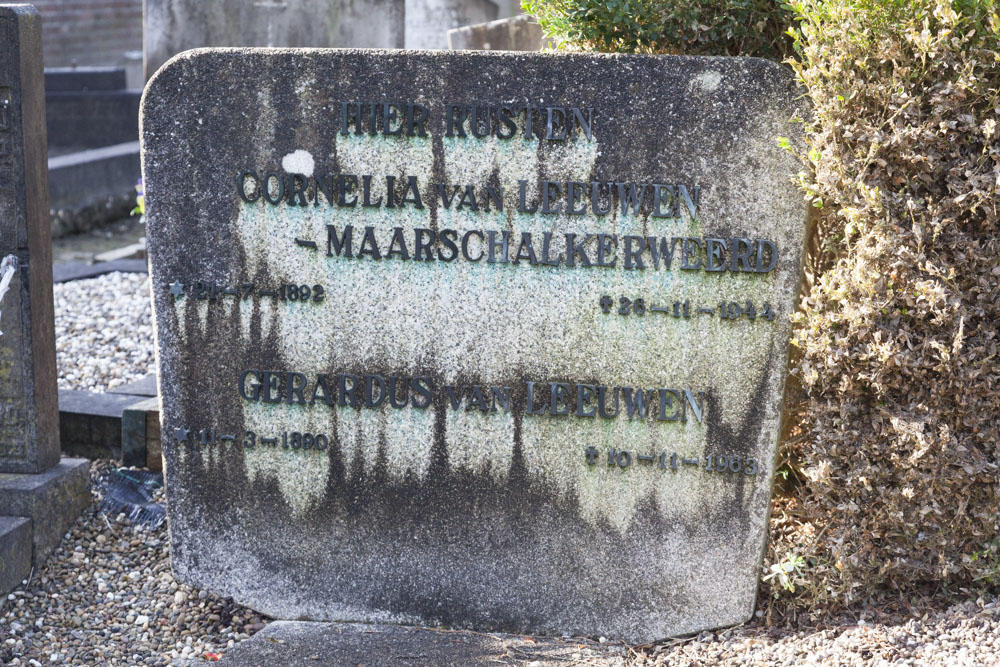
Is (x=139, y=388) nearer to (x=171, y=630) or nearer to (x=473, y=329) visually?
(x=171, y=630)

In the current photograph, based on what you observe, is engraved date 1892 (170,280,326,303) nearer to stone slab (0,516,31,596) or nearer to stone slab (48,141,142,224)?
stone slab (0,516,31,596)

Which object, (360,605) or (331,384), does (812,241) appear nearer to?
(331,384)

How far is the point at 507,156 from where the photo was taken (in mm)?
2811

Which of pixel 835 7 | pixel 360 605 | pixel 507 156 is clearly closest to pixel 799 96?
pixel 835 7

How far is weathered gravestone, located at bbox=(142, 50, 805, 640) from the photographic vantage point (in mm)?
2775

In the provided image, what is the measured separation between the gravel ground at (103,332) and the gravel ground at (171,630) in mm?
1383

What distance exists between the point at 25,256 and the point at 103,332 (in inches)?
84.4

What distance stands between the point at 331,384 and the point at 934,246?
1.78 meters

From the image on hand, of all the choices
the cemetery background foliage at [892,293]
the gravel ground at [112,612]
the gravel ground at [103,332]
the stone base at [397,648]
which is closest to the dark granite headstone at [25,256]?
the gravel ground at [112,612]

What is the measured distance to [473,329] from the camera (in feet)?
9.62

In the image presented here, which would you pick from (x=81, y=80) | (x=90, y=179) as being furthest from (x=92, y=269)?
(x=81, y=80)

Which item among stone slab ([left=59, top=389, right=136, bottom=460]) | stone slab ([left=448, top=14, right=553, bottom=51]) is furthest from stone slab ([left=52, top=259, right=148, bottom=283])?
stone slab ([left=448, top=14, right=553, bottom=51])

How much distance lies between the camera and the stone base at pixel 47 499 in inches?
128

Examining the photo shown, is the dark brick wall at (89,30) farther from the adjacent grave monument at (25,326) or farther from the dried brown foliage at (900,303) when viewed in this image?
the dried brown foliage at (900,303)
